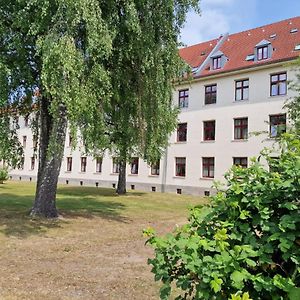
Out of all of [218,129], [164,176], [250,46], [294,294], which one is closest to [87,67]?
[294,294]

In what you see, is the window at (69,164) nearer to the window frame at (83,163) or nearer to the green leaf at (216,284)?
the window frame at (83,163)

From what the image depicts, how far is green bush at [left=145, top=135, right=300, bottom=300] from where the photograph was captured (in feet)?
7.83

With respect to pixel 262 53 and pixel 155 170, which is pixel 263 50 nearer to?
pixel 262 53

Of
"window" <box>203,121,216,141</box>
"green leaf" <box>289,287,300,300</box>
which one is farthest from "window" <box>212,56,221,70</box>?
"green leaf" <box>289,287,300,300</box>

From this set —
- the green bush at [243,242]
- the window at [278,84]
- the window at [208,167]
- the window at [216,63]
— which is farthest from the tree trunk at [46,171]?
the window at [216,63]

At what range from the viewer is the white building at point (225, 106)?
28.0 m

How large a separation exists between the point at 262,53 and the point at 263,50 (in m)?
0.26

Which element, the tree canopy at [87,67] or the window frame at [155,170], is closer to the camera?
the tree canopy at [87,67]

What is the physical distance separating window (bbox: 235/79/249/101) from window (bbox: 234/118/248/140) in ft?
5.51

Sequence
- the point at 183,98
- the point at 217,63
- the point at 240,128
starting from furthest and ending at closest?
the point at 183,98 < the point at 217,63 < the point at 240,128

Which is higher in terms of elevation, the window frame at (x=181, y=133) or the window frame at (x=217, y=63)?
the window frame at (x=217, y=63)

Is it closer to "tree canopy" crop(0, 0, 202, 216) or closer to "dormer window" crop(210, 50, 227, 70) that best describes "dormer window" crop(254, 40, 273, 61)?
"dormer window" crop(210, 50, 227, 70)

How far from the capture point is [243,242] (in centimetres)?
261

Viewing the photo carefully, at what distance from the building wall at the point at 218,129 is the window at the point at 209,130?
0.32 m
